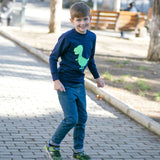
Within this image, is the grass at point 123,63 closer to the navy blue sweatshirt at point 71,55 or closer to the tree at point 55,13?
the tree at point 55,13

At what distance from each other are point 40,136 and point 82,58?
5.17 ft

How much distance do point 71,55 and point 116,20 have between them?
1592 centimetres

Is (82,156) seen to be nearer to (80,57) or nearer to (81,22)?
(80,57)

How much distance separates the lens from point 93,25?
64.0 feet

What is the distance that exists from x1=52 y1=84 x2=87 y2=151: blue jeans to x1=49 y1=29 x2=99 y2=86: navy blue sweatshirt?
104mm

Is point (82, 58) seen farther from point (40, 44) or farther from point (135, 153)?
point (40, 44)

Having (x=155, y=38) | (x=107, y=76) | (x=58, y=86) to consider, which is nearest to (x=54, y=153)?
(x=58, y=86)

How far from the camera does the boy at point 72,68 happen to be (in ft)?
14.3

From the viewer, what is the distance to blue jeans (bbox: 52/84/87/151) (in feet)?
14.6

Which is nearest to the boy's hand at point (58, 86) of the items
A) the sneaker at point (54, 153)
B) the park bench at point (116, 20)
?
the sneaker at point (54, 153)

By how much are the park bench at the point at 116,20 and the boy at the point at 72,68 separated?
15070 millimetres

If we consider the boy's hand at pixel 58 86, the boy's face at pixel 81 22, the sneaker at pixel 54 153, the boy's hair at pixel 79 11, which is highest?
the boy's hair at pixel 79 11

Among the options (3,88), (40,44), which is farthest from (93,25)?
(3,88)

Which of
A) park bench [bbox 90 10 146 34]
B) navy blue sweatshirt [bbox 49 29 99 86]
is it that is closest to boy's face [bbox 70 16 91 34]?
navy blue sweatshirt [bbox 49 29 99 86]
